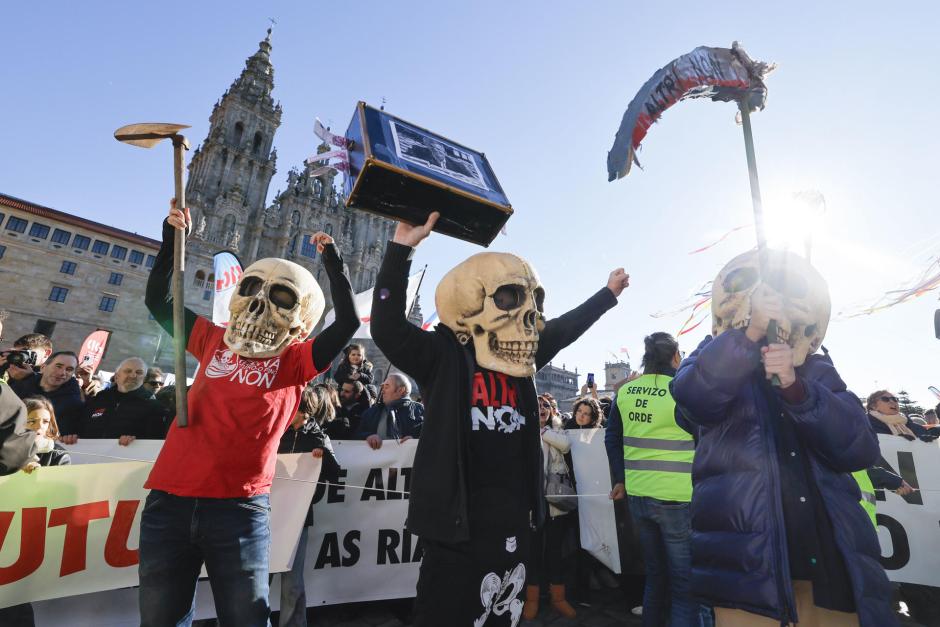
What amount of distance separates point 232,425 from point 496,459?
4.77ft

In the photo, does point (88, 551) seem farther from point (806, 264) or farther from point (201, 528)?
point (806, 264)

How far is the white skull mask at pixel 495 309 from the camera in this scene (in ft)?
→ 7.45

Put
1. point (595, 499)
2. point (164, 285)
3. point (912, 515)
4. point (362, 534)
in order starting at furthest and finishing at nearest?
point (595, 499) → point (912, 515) → point (362, 534) → point (164, 285)

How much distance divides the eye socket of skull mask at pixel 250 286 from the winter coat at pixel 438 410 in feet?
3.72

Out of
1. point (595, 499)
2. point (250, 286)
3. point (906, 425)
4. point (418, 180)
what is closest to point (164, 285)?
point (250, 286)

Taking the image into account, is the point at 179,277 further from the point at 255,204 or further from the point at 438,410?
the point at 255,204

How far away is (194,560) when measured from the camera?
2297mm

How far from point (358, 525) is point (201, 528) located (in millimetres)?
2582

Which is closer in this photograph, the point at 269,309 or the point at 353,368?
the point at 269,309

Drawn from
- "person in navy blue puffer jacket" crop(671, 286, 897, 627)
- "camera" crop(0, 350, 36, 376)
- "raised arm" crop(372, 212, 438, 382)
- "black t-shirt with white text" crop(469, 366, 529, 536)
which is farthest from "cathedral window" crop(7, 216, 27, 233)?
"person in navy blue puffer jacket" crop(671, 286, 897, 627)

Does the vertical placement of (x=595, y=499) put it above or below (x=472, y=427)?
below

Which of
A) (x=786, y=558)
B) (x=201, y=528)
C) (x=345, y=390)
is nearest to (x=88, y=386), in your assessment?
(x=345, y=390)

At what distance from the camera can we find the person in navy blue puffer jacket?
5.53ft

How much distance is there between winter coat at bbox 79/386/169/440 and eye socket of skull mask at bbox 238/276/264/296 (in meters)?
3.10
